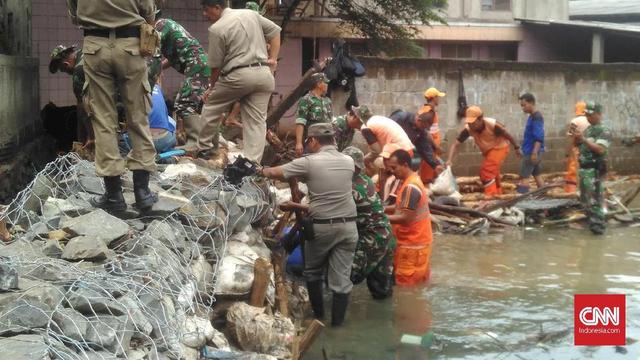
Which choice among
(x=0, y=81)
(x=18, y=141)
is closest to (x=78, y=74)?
(x=0, y=81)

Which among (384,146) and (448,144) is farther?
(448,144)

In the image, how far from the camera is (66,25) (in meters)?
13.4

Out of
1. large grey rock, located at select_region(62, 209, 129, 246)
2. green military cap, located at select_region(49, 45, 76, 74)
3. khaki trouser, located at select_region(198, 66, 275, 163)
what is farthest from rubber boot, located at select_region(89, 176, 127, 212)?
green military cap, located at select_region(49, 45, 76, 74)

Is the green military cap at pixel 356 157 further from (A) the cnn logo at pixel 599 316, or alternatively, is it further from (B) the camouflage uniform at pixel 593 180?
(B) the camouflage uniform at pixel 593 180

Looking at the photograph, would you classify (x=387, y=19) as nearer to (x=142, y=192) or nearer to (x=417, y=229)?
(x=417, y=229)

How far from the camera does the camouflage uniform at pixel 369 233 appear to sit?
7.41 meters

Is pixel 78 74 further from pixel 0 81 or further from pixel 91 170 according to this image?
pixel 91 170

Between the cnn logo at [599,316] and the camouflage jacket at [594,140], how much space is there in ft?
13.3

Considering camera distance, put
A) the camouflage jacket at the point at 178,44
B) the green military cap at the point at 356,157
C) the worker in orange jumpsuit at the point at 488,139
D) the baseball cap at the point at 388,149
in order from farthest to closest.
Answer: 1. the worker in orange jumpsuit at the point at 488,139
2. the baseball cap at the point at 388,149
3. the camouflage jacket at the point at 178,44
4. the green military cap at the point at 356,157

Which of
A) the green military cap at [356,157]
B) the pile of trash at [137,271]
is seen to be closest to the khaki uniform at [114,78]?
the pile of trash at [137,271]

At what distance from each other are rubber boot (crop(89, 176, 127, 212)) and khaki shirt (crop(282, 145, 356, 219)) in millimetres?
1573

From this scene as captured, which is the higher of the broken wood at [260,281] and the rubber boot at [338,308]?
the broken wood at [260,281]

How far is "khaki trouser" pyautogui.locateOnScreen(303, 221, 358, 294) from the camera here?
675 centimetres

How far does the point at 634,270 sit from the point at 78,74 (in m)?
6.16
